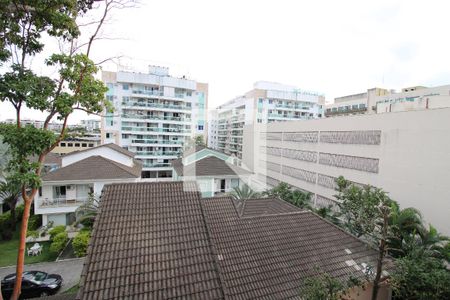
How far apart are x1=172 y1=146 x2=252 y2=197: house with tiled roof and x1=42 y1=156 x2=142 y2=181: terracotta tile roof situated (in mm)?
5286

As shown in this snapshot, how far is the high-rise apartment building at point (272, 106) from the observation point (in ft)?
156

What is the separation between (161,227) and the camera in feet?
21.9

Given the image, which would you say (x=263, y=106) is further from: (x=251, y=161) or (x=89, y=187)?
(x=89, y=187)

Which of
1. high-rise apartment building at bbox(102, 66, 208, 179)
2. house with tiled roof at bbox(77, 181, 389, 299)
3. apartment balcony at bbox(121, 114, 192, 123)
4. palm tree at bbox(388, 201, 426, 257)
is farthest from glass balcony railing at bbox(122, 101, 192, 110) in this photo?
palm tree at bbox(388, 201, 426, 257)

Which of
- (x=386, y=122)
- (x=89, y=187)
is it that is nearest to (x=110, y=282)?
(x=89, y=187)

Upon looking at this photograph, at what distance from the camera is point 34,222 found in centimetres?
1739

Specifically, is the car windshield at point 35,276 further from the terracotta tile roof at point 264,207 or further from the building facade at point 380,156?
the building facade at point 380,156

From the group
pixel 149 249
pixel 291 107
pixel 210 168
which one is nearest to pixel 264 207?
pixel 149 249

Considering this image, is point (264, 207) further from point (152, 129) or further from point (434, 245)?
point (152, 129)

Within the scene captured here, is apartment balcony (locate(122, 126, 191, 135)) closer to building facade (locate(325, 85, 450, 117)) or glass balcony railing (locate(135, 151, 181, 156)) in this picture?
glass balcony railing (locate(135, 151, 181, 156))

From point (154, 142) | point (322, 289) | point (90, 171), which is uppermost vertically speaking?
point (154, 142)

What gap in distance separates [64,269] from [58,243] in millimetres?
2136

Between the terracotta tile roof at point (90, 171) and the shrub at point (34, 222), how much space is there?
3.26 meters

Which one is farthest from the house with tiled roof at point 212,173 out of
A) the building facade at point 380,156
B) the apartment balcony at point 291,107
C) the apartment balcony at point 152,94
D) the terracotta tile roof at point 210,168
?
the apartment balcony at point 291,107
